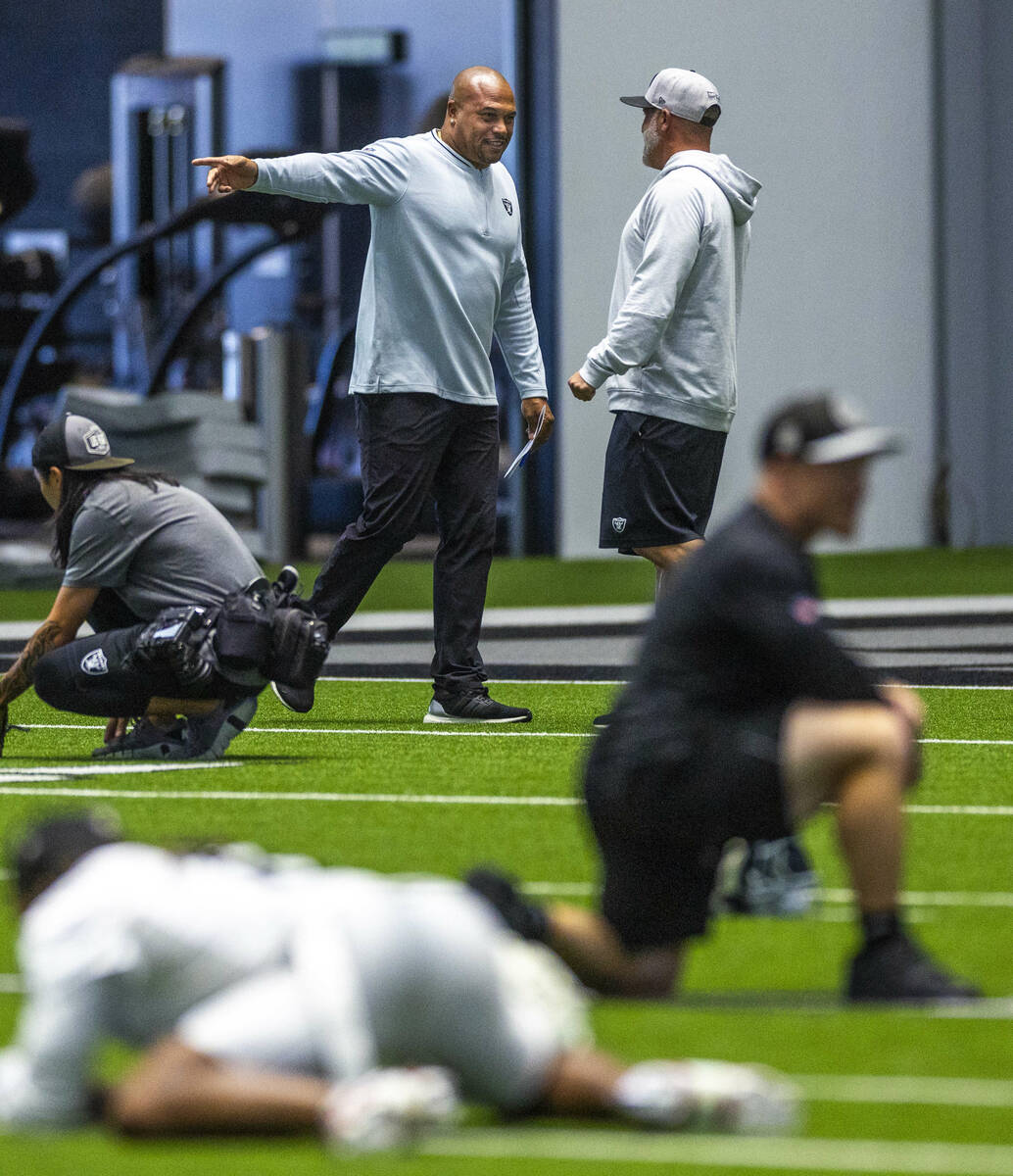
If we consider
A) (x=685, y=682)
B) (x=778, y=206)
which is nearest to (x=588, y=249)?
(x=778, y=206)

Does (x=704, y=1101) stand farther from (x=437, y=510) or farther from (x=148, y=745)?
(x=437, y=510)

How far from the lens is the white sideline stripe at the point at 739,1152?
3182 mm

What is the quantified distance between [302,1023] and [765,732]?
113 cm

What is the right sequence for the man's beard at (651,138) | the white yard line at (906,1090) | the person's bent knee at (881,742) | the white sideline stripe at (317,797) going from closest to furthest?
the white yard line at (906,1090)
the person's bent knee at (881,742)
the white sideline stripe at (317,797)
the man's beard at (651,138)

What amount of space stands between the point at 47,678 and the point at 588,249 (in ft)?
46.3

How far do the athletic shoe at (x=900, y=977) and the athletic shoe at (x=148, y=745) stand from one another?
12.2 feet

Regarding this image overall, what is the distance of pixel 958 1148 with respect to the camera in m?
A: 3.25

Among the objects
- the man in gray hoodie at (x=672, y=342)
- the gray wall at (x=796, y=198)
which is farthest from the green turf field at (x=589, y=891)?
the gray wall at (x=796, y=198)

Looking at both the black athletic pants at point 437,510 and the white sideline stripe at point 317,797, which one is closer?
the white sideline stripe at point 317,797

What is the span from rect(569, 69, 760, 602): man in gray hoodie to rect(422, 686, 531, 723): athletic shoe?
0.86 m

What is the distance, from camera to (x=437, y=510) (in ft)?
28.0

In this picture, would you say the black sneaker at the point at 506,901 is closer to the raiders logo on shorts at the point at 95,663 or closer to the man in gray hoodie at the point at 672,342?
the raiders logo on shorts at the point at 95,663

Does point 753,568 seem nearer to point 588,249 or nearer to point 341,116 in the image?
point 588,249

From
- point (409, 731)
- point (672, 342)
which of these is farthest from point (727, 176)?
point (409, 731)
